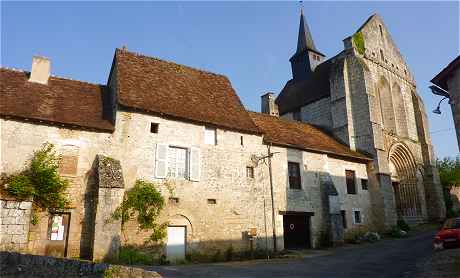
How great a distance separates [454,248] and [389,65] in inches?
715

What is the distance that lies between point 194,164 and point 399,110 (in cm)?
1839

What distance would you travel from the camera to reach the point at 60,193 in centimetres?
1256

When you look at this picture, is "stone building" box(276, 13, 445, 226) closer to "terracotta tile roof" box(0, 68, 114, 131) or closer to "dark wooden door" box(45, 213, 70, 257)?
"terracotta tile roof" box(0, 68, 114, 131)

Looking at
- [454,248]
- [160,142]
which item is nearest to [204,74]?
[160,142]

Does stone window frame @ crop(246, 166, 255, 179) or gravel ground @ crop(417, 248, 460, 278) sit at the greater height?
stone window frame @ crop(246, 166, 255, 179)

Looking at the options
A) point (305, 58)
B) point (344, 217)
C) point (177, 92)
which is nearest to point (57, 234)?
point (177, 92)

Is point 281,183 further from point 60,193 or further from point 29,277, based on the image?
point 29,277

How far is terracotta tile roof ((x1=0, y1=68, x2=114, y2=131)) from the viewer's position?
1317cm

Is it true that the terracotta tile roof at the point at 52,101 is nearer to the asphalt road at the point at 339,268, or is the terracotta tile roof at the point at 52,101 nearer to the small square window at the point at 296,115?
the asphalt road at the point at 339,268

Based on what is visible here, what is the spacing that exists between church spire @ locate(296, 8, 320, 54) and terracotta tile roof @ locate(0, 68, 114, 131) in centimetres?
2205

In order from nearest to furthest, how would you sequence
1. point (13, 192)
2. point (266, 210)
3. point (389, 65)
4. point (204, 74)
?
point (13, 192) < point (266, 210) < point (204, 74) < point (389, 65)

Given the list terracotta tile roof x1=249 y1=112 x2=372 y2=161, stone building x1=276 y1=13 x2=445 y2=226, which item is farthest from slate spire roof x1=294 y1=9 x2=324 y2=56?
terracotta tile roof x1=249 y1=112 x2=372 y2=161

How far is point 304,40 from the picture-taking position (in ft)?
112

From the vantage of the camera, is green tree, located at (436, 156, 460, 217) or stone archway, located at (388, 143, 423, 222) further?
green tree, located at (436, 156, 460, 217)
